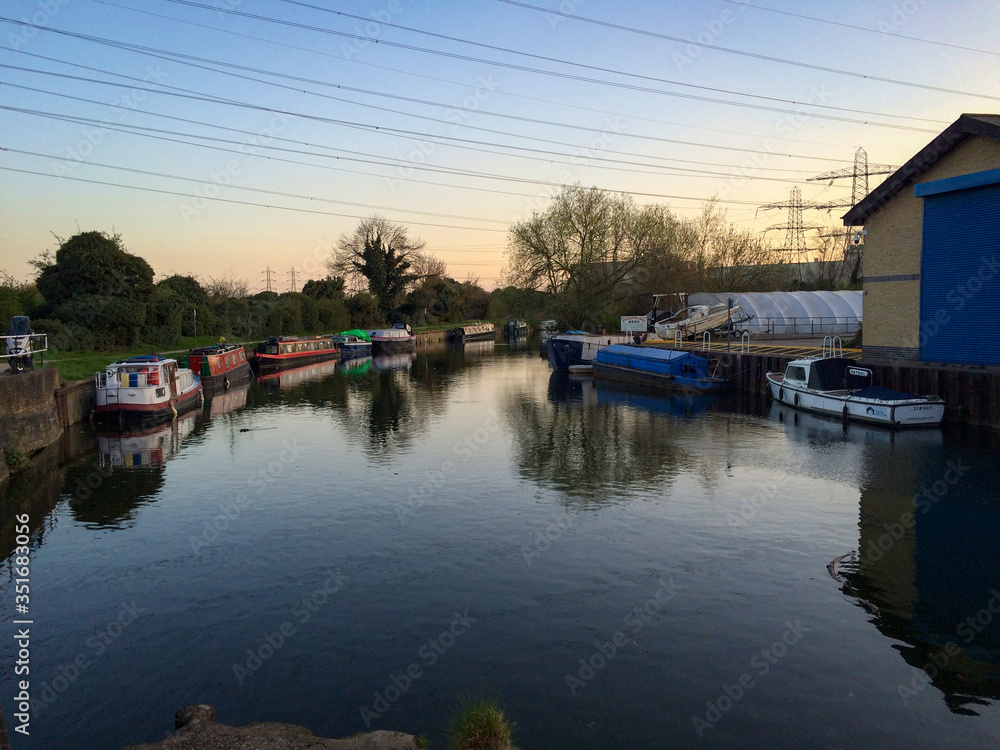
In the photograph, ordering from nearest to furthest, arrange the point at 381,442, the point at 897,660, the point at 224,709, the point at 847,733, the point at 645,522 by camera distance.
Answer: the point at 847,733
the point at 224,709
the point at 897,660
the point at 645,522
the point at 381,442

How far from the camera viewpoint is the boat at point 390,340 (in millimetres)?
69125

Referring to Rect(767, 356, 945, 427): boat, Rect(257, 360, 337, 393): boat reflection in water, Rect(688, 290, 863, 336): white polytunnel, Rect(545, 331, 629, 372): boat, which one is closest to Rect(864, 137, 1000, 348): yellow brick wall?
Rect(767, 356, 945, 427): boat

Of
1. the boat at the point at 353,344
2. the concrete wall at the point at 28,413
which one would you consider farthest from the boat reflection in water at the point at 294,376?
the concrete wall at the point at 28,413

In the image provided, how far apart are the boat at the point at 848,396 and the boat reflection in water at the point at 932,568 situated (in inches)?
127

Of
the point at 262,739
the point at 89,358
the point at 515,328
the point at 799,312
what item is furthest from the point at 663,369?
the point at 515,328

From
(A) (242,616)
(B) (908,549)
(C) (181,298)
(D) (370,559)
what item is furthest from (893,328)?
(C) (181,298)

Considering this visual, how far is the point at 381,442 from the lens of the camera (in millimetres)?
23875

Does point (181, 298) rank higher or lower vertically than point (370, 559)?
higher

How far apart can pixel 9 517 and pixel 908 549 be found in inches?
719

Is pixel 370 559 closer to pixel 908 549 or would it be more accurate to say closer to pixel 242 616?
pixel 242 616

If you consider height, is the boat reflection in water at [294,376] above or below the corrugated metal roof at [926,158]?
below

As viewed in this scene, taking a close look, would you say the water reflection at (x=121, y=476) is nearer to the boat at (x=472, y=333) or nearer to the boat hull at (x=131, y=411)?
the boat hull at (x=131, y=411)

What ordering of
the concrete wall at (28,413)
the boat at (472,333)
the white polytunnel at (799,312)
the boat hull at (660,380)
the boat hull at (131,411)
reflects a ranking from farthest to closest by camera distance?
the boat at (472,333) → the white polytunnel at (799,312) → the boat hull at (660,380) → the boat hull at (131,411) → the concrete wall at (28,413)

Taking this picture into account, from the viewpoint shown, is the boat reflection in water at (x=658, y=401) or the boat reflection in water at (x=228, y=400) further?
the boat reflection in water at (x=228, y=400)
